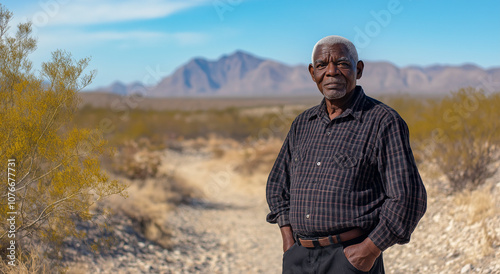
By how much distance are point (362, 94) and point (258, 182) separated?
37.0 ft

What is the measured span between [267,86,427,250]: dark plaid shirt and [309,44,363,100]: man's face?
10cm

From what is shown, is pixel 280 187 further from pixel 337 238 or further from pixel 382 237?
pixel 382 237

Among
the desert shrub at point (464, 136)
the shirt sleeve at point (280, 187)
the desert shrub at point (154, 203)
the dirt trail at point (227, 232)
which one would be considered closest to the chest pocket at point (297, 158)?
the shirt sleeve at point (280, 187)

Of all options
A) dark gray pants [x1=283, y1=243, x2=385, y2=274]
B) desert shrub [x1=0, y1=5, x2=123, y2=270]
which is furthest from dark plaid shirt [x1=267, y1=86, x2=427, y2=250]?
desert shrub [x1=0, y1=5, x2=123, y2=270]

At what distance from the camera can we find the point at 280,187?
288 cm

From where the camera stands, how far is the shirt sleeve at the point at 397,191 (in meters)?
2.25

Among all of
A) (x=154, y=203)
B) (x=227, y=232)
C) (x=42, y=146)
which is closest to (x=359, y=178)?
(x=42, y=146)

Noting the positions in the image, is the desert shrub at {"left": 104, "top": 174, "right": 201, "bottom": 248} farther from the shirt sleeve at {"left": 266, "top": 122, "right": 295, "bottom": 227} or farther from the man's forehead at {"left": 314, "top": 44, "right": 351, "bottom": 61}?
the man's forehead at {"left": 314, "top": 44, "right": 351, "bottom": 61}

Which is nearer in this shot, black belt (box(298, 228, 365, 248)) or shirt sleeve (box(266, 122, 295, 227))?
black belt (box(298, 228, 365, 248))

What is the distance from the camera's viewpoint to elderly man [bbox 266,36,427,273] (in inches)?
89.7

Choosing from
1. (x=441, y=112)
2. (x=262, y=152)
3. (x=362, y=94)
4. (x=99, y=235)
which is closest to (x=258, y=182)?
(x=262, y=152)

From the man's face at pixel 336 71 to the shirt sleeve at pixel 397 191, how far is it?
338mm

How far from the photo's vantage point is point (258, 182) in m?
13.7

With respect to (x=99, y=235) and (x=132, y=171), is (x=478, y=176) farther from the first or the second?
(x=132, y=171)
